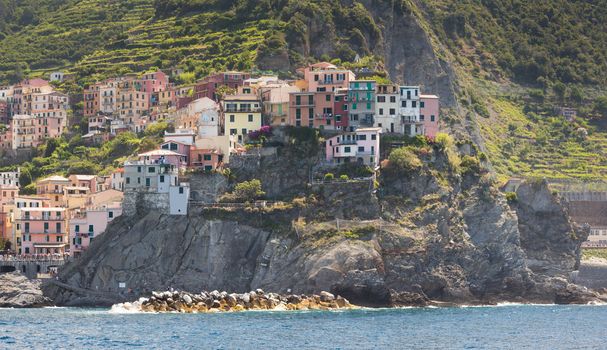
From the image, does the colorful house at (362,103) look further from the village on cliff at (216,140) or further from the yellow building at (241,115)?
the yellow building at (241,115)

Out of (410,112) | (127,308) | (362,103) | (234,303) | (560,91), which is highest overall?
(560,91)

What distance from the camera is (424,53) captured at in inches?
6250

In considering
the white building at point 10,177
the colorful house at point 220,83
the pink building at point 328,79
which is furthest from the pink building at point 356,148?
the white building at point 10,177

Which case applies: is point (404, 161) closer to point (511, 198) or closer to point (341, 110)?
point (341, 110)

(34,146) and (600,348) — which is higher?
(34,146)

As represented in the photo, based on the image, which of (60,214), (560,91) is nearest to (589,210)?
(560,91)

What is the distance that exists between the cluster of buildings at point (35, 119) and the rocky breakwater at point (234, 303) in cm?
4758

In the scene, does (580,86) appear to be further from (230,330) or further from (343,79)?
(230,330)

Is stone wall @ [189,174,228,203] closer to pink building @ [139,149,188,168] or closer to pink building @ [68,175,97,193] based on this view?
pink building @ [139,149,188,168]

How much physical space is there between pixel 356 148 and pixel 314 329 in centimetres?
2981

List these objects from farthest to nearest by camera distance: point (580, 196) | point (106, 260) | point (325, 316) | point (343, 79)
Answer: point (580, 196) < point (343, 79) < point (106, 260) < point (325, 316)

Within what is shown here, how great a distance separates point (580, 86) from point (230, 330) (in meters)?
99.9

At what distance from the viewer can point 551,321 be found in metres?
106

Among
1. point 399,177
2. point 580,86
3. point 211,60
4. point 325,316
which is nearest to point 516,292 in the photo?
point 399,177
